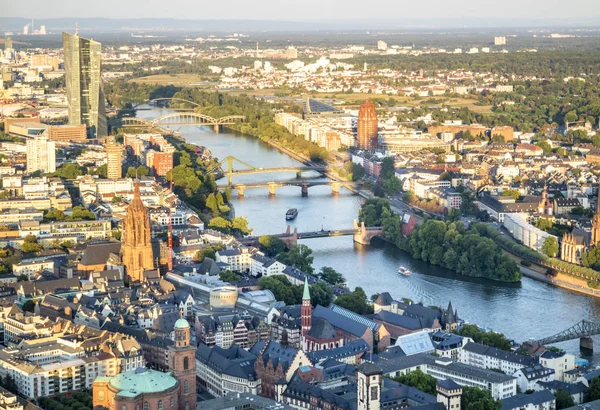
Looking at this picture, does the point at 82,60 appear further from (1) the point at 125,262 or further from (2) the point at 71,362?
(2) the point at 71,362

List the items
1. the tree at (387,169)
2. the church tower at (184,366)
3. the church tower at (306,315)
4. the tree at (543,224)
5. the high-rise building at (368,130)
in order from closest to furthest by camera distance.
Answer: the church tower at (184,366) < the church tower at (306,315) < the tree at (543,224) < the tree at (387,169) < the high-rise building at (368,130)

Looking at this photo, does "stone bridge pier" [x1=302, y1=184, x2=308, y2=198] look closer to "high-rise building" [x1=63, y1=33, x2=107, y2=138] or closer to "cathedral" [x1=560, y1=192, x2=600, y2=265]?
"cathedral" [x1=560, y1=192, x2=600, y2=265]

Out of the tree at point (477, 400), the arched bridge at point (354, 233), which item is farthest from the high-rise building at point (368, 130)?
the tree at point (477, 400)

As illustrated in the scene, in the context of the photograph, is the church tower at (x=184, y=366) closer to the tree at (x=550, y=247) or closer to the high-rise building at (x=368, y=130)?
the tree at (x=550, y=247)

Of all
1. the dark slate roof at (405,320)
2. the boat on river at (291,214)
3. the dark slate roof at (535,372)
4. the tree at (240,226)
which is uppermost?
the dark slate roof at (535,372)

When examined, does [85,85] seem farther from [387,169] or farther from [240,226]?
[240,226]

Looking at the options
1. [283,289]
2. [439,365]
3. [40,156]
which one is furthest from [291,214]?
[439,365]
